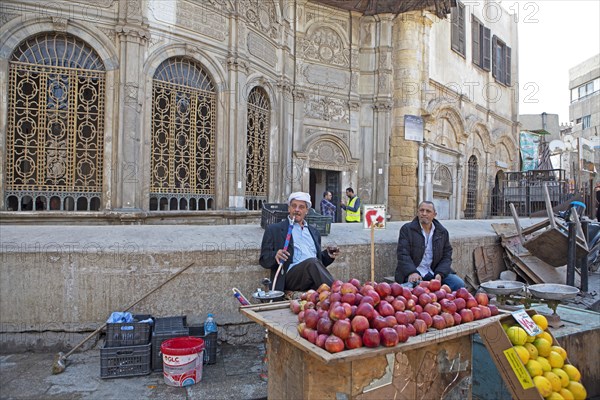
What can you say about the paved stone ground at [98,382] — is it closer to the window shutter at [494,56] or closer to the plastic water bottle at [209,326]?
the plastic water bottle at [209,326]

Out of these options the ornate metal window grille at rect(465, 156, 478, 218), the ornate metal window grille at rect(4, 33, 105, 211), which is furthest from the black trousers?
the ornate metal window grille at rect(465, 156, 478, 218)

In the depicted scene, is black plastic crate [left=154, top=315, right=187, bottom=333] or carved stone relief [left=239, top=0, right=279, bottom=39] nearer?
black plastic crate [left=154, top=315, right=187, bottom=333]

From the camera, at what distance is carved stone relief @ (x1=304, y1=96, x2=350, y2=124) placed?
1412cm

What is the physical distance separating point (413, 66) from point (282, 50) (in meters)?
5.14

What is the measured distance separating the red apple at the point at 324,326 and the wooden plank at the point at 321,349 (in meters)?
0.11

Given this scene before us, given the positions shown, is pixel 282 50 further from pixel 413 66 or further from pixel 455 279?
pixel 455 279

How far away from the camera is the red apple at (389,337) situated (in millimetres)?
2322

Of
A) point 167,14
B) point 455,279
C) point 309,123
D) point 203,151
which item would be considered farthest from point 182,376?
point 309,123

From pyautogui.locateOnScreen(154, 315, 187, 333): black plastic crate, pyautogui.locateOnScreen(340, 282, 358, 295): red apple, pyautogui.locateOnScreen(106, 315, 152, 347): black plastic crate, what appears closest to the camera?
pyautogui.locateOnScreen(340, 282, 358, 295): red apple

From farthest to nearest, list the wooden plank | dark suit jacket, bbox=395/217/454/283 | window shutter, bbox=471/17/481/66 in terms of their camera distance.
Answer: window shutter, bbox=471/17/481/66 < dark suit jacket, bbox=395/217/454/283 < the wooden plank

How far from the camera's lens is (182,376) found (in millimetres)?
3432

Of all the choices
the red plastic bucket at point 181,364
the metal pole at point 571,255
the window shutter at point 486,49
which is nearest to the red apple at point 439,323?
the red plastic bucket at point 181,364

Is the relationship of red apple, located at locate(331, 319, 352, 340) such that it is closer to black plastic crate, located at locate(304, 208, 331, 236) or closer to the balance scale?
the balance scale

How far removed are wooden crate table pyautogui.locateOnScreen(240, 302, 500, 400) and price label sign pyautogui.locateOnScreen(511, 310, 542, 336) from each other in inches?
6.9
